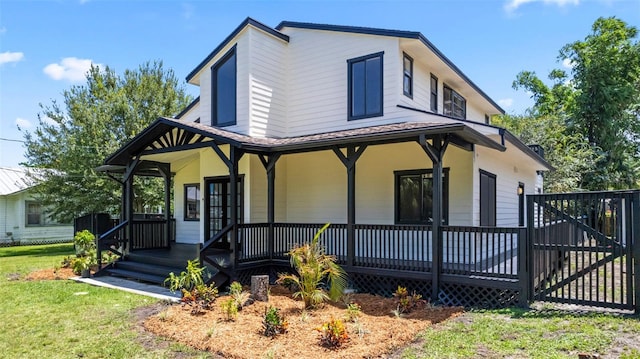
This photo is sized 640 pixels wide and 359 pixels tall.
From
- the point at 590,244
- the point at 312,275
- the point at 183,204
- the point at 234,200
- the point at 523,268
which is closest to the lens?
the point at 590,244

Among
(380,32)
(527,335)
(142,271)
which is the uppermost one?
(380,32)

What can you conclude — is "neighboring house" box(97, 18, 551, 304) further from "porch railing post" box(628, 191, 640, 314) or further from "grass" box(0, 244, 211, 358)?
"porch railing post" box(628, 191, 640, 314)

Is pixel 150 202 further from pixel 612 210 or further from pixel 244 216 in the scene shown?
pixel 612 210

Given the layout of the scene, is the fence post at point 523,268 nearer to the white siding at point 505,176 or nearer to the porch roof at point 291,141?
the porch roof at point 291,141

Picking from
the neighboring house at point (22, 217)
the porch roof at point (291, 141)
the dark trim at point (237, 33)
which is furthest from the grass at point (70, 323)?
the neighboring house at point (22, 217)

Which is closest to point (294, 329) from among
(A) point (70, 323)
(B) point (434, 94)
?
(A) point (70, 323)

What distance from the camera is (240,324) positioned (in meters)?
6.49

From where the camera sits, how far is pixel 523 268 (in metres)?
7.06

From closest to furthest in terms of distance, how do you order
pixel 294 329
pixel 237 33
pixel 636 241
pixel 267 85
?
1. pixel 294 329
2. pixel 636 241
3. pixel 237 33
4. pixel 267 85

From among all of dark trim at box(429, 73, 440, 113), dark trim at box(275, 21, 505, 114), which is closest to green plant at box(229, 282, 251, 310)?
dark trim at box(275, 21, 505, 114)

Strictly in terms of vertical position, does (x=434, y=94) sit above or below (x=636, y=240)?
above

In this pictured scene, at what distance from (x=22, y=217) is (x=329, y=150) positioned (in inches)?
795

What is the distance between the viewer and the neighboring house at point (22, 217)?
22.0 metres

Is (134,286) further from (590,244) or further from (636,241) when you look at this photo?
(636,241)
